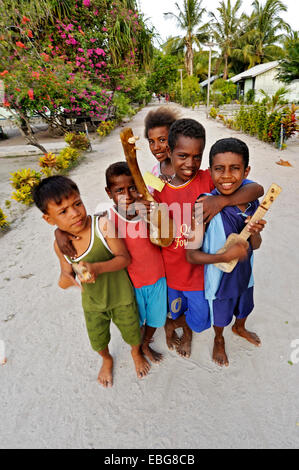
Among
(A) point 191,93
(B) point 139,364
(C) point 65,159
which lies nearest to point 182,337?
(B) point 139,364

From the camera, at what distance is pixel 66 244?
126cm

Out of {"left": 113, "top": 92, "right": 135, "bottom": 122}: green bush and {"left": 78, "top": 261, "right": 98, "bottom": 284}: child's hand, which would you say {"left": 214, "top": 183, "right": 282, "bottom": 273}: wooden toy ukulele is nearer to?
{"left": 78, "top": 261, "right": 98, "bottom": 284}: child's hand

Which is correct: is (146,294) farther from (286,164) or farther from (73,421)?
(286,164)

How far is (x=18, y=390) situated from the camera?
179cm

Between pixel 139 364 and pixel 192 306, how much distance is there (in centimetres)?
60

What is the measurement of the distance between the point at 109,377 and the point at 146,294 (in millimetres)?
706

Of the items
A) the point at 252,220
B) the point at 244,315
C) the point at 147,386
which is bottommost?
the point at 147,386

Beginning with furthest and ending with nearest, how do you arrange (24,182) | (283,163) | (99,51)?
1. (99,51)
2. (283,163)
3. (24,182)

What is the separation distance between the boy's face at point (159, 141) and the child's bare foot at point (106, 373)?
4.83ft

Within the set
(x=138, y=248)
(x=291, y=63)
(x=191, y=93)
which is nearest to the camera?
(x=138, y=248)

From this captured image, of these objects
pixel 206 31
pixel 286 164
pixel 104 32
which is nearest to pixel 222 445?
pixel 286 164

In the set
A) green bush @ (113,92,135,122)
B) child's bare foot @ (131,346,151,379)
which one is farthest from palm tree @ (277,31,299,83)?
child's bare foot @ (131,346,151,379)

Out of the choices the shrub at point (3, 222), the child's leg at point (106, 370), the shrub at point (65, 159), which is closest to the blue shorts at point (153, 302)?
the child's leg at point (106, 370)

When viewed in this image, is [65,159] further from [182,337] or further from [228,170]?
[228,170]
